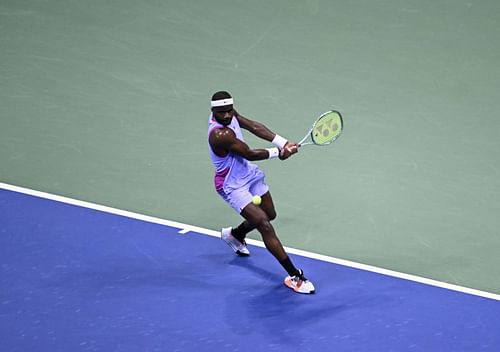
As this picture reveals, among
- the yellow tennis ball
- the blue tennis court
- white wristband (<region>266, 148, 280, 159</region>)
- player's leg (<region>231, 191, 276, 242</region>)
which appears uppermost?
white wristband (<region>266, 148, 280, 159</region>)

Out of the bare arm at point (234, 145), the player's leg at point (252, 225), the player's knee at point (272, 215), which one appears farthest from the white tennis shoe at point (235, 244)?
the bare arm at point (234, 145)

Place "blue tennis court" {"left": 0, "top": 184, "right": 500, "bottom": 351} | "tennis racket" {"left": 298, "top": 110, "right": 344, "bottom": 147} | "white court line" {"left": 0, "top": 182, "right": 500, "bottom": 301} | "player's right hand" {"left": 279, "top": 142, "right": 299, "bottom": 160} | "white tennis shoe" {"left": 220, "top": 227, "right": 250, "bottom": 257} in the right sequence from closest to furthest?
"blue tennis court" {"left": 0, "top": 184, "right": 500, "bottom": 351} < "player's right hand" {"left": 279, "top": 142, "right": 299, "bottom": 160} < "white court line" {"left": 0, "top": 182, "right": 500, "bottom": 301} < "tennis racket" {"left": 298, "top": 110, "right": 344, "bottom": 147} < "white tennis shoe" {"left": 220, "top": 227, "right": 250, "bottom": 257}

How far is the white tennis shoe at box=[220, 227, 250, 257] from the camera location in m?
12.4

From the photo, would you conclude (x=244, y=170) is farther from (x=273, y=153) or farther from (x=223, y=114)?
(x=223, y=114)

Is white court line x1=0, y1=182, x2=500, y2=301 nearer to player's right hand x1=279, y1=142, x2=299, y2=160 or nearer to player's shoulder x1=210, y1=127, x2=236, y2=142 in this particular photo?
player's right hand x1=279, y1=142, x2=299, y2=160

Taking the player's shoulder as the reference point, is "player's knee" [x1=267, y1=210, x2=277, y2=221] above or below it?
below

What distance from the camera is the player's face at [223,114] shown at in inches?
451

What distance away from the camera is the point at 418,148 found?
48.0 feet

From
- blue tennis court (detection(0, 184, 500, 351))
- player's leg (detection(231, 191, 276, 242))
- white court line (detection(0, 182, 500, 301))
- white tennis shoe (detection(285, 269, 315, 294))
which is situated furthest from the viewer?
player's leg (detection(231, 191, 276, 242))

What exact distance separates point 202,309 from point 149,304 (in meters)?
0.54

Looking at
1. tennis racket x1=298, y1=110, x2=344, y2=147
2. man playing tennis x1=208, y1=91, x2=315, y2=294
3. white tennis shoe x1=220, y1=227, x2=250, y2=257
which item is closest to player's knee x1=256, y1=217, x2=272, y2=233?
man playing tennis x1=208, y1=91, x2=315, y2=294

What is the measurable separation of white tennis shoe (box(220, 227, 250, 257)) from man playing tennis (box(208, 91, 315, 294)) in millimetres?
289

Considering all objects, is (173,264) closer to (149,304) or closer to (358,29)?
(149,304)

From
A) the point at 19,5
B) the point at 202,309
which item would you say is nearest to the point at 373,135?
the point at 202,309
